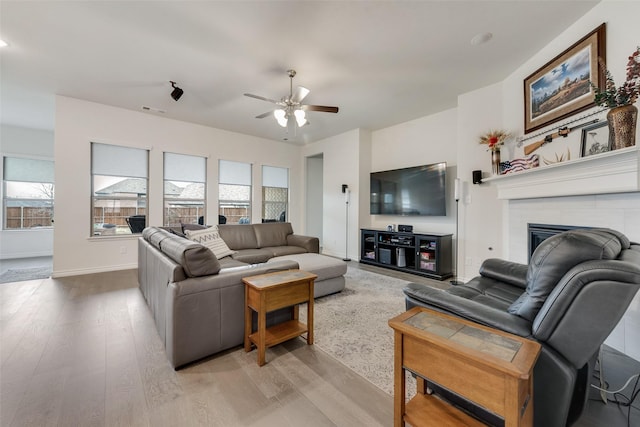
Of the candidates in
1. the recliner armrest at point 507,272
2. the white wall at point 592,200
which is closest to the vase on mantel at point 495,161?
the white wall at point 592,200

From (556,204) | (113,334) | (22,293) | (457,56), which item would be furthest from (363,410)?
(22,293)

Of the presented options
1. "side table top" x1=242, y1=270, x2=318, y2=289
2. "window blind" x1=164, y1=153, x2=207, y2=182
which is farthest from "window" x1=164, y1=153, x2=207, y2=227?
"side table top" x1=242, y1=270, x2=318, y2=289

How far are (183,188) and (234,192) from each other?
1089mm

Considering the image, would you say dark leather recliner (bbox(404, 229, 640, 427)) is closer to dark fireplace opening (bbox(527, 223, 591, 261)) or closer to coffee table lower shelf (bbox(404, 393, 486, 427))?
coffee table lower shelf (bbox(404, 393, 486, 427))

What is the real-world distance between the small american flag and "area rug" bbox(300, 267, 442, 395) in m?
2.05

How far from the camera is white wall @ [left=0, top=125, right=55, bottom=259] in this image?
5570 mm

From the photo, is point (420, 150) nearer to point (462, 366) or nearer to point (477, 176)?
point (477, 176)

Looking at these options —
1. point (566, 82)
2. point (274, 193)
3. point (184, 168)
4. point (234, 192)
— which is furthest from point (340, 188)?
point (566, 82)

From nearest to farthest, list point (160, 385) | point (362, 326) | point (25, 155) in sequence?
point (160, 385), point (362, 326), point (25, 155)

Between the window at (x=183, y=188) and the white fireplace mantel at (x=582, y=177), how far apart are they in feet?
17.8

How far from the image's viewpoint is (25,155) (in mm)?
5742

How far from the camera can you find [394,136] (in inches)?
209

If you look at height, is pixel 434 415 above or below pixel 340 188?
below

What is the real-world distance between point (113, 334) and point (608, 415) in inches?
138
